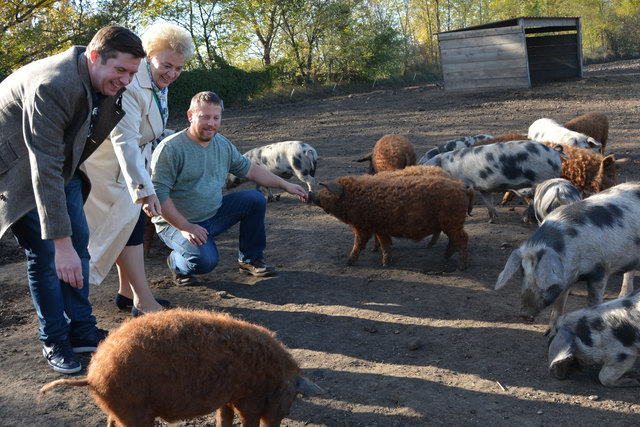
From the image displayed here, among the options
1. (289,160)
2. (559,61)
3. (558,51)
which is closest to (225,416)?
(289,160)

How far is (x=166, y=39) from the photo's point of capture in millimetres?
4449

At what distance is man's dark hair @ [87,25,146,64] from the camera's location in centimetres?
322

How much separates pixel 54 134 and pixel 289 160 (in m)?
6.27

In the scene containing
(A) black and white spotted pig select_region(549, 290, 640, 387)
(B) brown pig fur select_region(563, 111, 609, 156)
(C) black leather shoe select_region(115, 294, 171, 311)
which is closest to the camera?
(A) black and white spotted pig select_region(549, 290, 640, 387)

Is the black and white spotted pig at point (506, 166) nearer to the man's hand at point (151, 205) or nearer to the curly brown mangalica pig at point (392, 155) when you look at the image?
the curly brown mangalica pig at point (392, 155)

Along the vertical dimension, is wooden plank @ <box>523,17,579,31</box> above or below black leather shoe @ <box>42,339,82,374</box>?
above

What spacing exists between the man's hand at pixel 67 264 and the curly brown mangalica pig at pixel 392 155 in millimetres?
5729

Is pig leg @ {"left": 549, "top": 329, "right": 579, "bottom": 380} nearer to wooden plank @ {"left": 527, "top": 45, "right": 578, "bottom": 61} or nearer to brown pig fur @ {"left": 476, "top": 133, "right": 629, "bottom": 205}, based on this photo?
brown pig fur @ {"left": 476, "top": 133, "right": 629, "bottom": 205}

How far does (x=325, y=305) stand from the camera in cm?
518

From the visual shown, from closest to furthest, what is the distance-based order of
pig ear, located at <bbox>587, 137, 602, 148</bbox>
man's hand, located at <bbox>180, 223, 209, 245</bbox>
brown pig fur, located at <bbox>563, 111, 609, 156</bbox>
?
1. man's hand, located at <bbox>180, 223, 209, 245</bbox>
2. pig ear, located at <bbox>587, 137, 602, 148</bbox>
3. brown pig fur, located at <bbox>563, 111, 609, 156</bbox>

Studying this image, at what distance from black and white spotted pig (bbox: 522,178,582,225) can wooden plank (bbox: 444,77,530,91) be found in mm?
12428

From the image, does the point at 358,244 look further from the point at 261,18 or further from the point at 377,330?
the point at 261,18

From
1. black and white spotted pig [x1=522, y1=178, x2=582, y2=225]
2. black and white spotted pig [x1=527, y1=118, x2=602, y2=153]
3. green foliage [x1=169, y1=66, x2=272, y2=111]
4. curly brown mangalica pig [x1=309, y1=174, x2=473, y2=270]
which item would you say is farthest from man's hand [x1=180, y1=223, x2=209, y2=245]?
green foliage [x1=169, y1=66, x2=272, y2=111]

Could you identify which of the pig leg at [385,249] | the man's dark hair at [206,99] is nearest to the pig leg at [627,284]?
the pig leg at [385,249]
